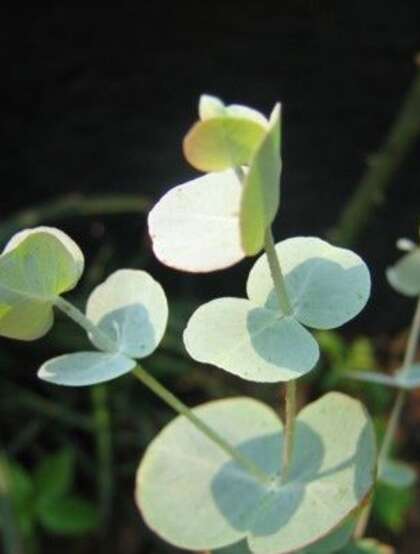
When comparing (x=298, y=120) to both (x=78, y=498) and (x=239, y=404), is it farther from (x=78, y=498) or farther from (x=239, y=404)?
(x=239, y=404)

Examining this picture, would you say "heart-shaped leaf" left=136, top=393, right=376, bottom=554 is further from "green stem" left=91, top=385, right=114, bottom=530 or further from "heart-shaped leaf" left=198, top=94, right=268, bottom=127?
"green stem" left=91, top=385, right=114, bottom=530

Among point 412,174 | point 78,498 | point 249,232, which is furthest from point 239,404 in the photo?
point 412,174

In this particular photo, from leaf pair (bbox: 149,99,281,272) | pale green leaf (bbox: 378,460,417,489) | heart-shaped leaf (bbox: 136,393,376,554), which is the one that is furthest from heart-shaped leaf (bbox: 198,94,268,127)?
pale green leaf (bbox: 378,460,417,489)

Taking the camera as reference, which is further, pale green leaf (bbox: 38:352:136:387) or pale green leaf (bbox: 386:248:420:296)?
pale green leaf (bbox: 386:248:420:296)

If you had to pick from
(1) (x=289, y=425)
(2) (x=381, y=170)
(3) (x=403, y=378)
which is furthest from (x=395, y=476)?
(2) (x=381, y=170)

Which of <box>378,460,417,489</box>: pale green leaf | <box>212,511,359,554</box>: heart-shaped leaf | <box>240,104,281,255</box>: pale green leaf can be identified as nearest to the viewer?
<box>240,104,281,255</box>: pale green leaf

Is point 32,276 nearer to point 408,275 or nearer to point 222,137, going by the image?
point 222,137
